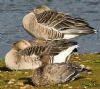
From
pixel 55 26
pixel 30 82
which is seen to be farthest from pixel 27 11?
pixel 30 82

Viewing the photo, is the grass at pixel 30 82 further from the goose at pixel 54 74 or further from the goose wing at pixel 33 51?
the goose wing at pixel 33 51

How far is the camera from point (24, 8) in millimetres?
27969

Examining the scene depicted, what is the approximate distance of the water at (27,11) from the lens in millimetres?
20844

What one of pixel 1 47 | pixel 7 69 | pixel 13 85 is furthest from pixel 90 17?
pixel 13 85

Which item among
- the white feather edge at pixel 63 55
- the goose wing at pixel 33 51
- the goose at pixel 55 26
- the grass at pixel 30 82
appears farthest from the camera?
the goose at pixel 55 26

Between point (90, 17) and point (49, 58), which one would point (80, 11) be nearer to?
point (90, 17)

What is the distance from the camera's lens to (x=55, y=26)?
16875 millimetres

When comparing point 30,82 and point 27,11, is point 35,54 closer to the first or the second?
point 30,82

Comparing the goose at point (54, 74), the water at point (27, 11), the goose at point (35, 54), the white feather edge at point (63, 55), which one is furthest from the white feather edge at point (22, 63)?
the water at point (27, 11)

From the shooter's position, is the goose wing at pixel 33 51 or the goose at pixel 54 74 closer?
the goose at pixel 54 74

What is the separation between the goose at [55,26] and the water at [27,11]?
2.54 metres

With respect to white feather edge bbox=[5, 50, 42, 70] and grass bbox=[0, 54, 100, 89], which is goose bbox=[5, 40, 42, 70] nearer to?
white feather edge bbox=[5, 50, 42, 70]

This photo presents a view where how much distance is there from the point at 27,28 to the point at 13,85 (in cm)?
498

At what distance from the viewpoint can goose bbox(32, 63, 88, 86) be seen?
1186cm
